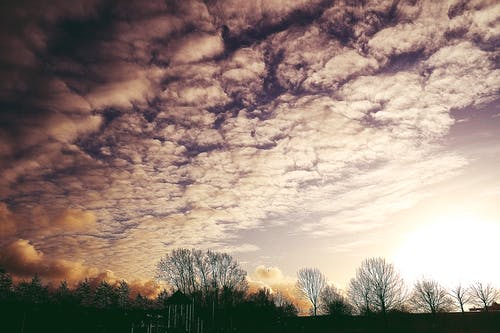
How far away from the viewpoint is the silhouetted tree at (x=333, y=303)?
245ft

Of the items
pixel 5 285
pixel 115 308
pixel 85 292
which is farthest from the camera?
pixel 85 292

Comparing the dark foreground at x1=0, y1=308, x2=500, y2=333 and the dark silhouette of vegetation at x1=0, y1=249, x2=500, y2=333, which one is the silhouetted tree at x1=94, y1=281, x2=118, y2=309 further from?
the dark foreground at x1=0, y1=308, x2=500, y2=333

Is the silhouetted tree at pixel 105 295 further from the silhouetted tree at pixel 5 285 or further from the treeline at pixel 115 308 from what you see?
the silhouetted tree at pixel 5 285

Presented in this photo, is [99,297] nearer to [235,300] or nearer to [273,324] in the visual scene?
[235,300]

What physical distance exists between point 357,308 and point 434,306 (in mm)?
15710

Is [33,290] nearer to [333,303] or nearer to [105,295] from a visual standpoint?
[105,295]

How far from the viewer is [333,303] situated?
7825 centimetres

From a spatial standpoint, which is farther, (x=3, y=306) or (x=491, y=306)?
(x=491, y=306)

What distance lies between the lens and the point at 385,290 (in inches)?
2571

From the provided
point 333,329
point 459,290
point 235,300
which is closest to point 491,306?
point 459,290

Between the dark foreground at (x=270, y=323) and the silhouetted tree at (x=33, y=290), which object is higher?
the silhouetted tree at (x=33, y=290)

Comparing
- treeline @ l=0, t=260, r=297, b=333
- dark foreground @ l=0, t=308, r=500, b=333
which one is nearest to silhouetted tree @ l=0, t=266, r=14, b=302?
treeline @ l=0, t=260, r=297, b=333

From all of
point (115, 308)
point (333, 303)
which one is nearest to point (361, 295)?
point (333, 303)

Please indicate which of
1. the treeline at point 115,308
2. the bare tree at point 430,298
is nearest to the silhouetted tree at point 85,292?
the treeline at point 115,308
